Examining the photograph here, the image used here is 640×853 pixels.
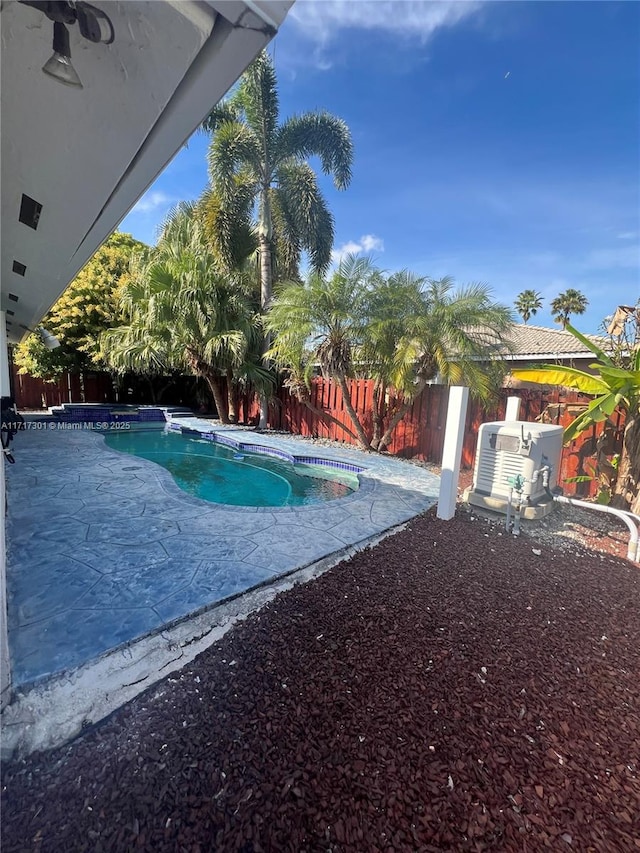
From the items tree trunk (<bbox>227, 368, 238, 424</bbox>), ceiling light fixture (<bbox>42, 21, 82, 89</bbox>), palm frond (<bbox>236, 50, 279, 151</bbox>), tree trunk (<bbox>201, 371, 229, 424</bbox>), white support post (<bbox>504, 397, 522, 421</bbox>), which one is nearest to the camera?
ceiling light fixture (<bbox>42, 21, 82, 89</bbox>)

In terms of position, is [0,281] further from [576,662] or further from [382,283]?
[576,662]

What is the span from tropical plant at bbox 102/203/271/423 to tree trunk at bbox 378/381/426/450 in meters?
6.05

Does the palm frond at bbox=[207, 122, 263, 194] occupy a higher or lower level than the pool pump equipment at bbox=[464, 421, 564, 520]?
higher

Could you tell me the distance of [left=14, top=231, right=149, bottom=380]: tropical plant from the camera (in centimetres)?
1752

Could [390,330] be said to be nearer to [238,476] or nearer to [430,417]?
[430,417]

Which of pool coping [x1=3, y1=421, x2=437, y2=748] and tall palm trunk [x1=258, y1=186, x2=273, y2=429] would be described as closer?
pool coping [x1=3, y1=421, x2=437, y2=748]

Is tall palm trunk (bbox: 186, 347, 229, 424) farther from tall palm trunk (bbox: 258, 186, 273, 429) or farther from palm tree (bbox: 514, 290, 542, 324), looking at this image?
palm tree (bbox: 514, 290, 542, 324)

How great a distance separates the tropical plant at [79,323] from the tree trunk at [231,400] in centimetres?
621

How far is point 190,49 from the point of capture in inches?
64.8

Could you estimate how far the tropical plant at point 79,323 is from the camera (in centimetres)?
1752

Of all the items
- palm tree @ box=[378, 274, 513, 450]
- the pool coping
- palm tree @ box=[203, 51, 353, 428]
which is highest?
palm tree @ box=[203, 51, 353, 428]

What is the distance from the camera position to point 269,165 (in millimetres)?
14867

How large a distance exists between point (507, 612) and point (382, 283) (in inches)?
336

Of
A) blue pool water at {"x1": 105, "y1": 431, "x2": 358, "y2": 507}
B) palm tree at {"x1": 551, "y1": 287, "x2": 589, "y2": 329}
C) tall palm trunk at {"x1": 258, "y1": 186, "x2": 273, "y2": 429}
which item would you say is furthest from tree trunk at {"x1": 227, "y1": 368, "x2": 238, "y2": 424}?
palm tree at {"x1": 551, "y1": 287, "x2": 589, "y2": 329}
